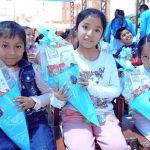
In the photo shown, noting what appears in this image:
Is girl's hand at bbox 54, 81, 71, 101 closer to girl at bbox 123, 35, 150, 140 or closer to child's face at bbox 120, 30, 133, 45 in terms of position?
girl at bbox 123, 35, 150, 140

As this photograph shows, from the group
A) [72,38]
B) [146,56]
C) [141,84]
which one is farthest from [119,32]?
[141,84]

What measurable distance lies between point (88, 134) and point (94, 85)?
32cm

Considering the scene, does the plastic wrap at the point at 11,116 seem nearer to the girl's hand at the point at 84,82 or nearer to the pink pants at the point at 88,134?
the pink pants at the point at 88,134

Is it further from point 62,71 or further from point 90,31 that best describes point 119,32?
point 62,71

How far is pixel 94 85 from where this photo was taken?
1.88 m

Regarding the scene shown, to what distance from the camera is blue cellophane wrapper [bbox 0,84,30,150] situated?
1.66 m

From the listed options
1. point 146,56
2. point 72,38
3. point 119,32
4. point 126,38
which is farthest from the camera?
point 119,32

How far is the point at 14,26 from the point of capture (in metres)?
1.81

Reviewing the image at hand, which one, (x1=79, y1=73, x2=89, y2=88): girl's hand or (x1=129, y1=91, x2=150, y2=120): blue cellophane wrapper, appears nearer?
(x1=79, y1=73, x2=89, y2=88): girl's hand

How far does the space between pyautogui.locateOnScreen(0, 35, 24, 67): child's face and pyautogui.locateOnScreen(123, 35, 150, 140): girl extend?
0.77m

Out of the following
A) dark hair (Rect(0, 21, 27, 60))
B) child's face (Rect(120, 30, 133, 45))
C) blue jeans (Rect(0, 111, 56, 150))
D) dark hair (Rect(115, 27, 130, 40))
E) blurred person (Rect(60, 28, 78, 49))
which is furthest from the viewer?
dark hair (Rect(115, 27, 130, 40))

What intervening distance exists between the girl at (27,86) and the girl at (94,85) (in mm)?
153

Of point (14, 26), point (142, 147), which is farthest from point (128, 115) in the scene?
point (14, 26)

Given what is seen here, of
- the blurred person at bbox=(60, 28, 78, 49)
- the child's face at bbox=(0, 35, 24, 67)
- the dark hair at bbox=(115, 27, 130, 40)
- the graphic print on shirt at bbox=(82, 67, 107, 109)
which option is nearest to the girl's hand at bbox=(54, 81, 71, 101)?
the graphic print on shirt at bbox=(82, 67, 107, 109)
